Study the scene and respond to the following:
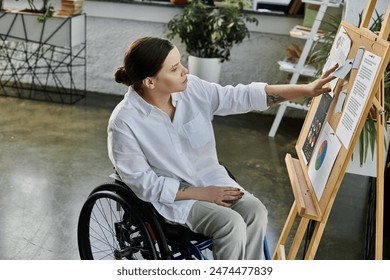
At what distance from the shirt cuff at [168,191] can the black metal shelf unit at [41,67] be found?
294cm

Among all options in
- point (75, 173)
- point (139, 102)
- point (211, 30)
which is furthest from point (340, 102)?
point (211, 30)

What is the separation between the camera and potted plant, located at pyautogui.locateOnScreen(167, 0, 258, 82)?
4402mm

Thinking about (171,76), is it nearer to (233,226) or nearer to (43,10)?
(233,226)

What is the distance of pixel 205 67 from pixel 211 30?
0.27 meters

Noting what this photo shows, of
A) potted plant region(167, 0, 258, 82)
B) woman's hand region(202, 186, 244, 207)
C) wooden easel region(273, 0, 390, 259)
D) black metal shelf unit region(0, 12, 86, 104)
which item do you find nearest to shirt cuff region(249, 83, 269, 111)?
wooden easel region(273, 0, 390, 259)

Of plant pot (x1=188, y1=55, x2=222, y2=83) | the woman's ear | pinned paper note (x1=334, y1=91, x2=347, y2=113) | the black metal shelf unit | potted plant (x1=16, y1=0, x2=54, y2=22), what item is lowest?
the black metal shelf unit

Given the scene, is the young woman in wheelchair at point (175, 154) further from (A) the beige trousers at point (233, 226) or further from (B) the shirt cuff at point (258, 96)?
(B) the shirt cuff at point (258, 96)

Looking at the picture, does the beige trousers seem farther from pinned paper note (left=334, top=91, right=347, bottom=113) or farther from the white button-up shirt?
pinned paper note (left=334, top=91, right=347, bottom=113)

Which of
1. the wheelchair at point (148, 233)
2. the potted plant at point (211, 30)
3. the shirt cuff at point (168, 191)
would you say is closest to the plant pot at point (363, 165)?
the wheelchair at point (148, 233)

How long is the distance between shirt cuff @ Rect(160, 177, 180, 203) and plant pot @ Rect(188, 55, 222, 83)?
98.8 inches

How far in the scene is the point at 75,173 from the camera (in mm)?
3623

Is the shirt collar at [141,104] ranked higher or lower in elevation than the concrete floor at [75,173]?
higher

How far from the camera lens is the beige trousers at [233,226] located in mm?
2029

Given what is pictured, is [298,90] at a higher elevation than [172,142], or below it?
higher
